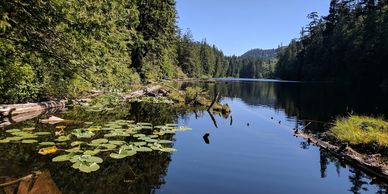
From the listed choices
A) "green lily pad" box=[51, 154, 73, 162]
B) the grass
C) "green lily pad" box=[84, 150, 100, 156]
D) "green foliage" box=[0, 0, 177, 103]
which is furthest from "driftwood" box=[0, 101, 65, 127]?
the grass

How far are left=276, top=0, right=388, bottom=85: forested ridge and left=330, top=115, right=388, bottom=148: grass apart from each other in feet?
189

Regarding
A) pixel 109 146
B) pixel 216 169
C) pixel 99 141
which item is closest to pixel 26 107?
pixel 99 141

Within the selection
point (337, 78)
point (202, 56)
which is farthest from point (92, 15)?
point (202, 56)

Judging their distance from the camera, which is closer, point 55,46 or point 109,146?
point 109,146

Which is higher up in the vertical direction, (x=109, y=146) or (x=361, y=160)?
(x=109, y=146)

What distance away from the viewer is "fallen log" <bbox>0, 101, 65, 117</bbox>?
19189mm

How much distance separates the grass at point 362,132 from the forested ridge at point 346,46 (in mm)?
57501

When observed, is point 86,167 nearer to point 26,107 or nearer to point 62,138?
point 62,138

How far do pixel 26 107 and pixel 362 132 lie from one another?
59.1ft

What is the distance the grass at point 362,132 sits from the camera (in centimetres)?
1605

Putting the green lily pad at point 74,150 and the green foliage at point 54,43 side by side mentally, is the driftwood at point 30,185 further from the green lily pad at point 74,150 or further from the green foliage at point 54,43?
the green foliage at point 54,43

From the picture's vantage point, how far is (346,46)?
9050 centimetres

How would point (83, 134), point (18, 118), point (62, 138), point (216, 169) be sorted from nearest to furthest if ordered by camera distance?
point (216, 169) < point (62, 138) < point (83, 134) < point (18, 118)

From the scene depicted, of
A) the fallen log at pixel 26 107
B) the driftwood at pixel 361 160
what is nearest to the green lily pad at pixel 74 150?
the fallen log at pixel 26 107
